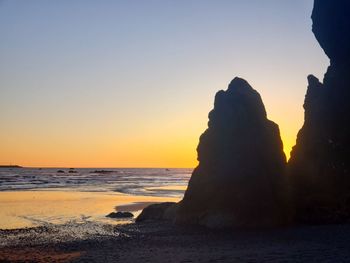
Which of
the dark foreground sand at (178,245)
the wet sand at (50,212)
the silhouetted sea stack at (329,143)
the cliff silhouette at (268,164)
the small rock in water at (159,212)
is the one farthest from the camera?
the wet sand at (50,212)

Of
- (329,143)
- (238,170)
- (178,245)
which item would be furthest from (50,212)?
(329,143)

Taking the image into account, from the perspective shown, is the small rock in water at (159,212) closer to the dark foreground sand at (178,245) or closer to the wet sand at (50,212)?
the wet sand at (50,212)

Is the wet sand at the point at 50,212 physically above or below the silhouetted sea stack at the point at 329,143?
below

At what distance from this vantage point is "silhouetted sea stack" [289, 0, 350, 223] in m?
33.3

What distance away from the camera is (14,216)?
42.6m

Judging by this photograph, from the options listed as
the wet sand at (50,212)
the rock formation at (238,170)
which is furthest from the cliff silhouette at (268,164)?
the wet sand at (50,212)

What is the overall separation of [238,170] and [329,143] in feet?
28.3

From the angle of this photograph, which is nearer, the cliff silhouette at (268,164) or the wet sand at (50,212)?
the cliff silhouette at (268,164)

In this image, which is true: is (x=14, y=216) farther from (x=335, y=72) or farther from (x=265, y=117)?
(x=335, y=72)

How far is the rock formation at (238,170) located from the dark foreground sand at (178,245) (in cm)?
211

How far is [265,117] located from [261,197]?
6.35 metres

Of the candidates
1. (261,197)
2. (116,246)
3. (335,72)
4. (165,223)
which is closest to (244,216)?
(261,197)

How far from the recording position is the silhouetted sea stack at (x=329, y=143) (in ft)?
109

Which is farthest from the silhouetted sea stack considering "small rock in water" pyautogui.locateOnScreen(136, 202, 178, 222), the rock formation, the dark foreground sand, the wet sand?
the wet sand
